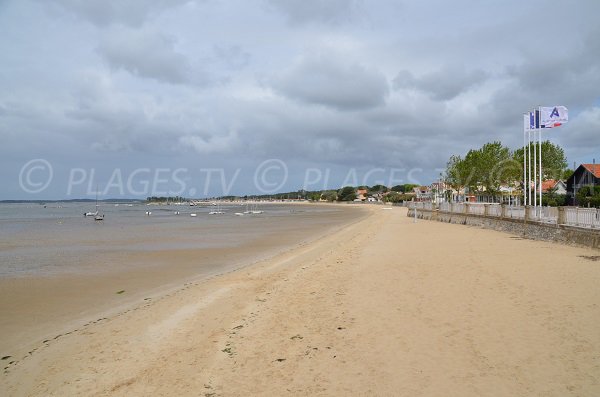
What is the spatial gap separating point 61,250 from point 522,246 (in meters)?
23.0

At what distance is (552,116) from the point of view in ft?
77.5

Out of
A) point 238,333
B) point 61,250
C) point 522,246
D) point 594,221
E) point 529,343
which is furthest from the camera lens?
point 61,250

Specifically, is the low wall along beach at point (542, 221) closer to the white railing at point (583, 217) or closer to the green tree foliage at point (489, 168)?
the white railing at point (583, 217)

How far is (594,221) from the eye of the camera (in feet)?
49.8

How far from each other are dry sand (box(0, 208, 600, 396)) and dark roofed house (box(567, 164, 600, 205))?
4281 centimetres

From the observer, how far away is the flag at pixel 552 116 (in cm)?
2336

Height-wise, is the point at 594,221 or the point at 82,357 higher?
the point at 594,221

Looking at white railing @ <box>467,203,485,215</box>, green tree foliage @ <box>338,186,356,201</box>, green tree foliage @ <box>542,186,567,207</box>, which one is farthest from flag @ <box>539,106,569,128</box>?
green tree foliage @ <box>338,186,356,201</box>

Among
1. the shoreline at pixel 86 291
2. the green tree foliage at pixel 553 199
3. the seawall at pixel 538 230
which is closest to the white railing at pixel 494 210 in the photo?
the seawall at pixel 538 230

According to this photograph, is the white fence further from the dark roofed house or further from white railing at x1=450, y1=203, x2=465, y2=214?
the dark roofed house

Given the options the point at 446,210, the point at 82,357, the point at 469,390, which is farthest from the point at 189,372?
the point at 446,210

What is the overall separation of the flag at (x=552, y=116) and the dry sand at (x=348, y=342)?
48.9ft

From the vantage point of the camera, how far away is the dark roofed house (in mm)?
46312

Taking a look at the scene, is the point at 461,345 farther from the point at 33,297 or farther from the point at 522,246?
the point at 522,246
